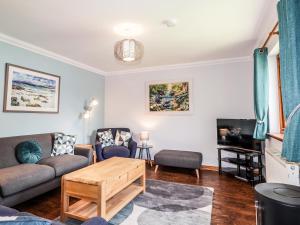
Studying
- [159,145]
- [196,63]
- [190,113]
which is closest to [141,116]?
[159,145]

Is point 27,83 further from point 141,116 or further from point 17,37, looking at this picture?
point 141,116

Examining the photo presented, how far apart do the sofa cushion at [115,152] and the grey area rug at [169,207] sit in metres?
1.03

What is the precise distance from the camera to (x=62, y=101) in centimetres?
389

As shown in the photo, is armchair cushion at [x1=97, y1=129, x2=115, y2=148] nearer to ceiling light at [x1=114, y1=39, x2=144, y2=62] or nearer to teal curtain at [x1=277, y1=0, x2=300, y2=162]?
ceiling light at [x1=114, y1=39, x2=144, y2=62]

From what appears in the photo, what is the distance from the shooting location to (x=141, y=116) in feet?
15.7

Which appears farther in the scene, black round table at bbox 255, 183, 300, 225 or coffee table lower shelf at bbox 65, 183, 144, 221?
coffee table lower shelf at bbox 65, 183, 144, 221

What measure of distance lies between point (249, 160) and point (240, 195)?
0.72 m

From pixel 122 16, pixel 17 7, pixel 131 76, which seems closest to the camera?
pixel 17 7

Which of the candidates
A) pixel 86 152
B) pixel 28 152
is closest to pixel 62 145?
pixel 86 152

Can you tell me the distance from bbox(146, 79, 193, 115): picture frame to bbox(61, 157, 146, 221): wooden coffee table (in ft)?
7.67

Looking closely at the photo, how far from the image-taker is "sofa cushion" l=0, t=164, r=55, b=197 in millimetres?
2041

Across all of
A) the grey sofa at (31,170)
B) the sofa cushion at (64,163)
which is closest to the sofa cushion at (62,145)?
the grey sofa at (31,170)

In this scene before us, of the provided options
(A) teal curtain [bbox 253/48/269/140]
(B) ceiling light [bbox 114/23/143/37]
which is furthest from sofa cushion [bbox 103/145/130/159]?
(A) teal curtain [bbox 253/48/269/140]

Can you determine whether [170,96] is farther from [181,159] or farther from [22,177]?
[22,177]
